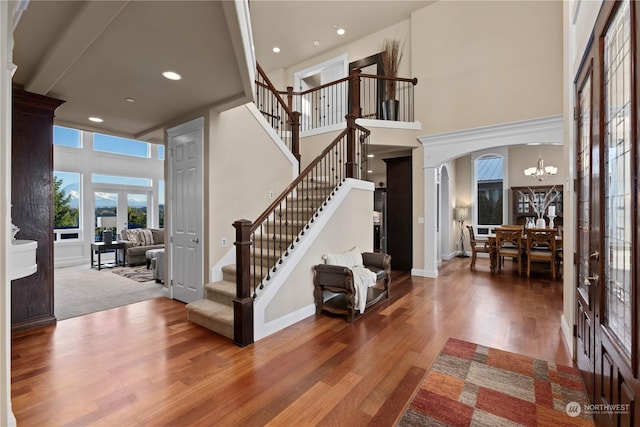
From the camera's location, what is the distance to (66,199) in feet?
25.1

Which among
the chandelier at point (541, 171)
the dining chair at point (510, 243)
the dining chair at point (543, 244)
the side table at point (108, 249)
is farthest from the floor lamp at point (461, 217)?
the side table at point (108, 249)

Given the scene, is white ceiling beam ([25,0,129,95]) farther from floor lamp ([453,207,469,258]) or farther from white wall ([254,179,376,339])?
floor lamp ([453,207,469,258])

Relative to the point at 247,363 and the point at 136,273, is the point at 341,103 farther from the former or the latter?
the point at 247,363

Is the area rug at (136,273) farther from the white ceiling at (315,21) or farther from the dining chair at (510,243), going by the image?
the dining chair at (510,243)

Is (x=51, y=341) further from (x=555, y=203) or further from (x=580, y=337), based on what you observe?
(x=555, y=203)

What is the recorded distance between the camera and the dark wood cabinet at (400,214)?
650 centimetres

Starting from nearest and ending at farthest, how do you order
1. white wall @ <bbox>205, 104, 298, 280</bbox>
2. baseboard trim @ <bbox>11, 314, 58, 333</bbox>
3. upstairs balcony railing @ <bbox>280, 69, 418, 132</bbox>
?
1. baseboard trim @ <bbox>11, 314, 58, 333</bbox>
2. white wall @ <bbox>205, 104, 298, 280</bbox>
3. upstairs balcony railing @ <bbox>280, 69, 418, 132</bbox>

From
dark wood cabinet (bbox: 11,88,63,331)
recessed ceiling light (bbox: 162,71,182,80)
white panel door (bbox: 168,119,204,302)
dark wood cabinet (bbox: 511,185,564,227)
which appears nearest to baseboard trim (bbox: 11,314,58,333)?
dark wood cabinet (bbox: 11,88,63,331)

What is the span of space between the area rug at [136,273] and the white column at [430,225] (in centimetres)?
580

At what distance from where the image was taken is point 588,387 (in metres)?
2.02

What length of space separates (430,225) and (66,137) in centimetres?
940

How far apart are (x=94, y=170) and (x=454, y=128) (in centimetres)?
938

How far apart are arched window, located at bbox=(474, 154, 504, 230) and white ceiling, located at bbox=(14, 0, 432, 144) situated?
8.28 meters

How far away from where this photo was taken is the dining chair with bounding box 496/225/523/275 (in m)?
6.19
